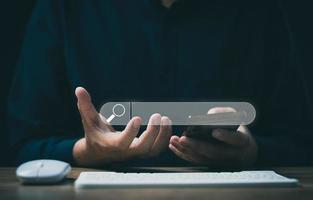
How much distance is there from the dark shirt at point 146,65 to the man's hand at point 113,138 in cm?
29

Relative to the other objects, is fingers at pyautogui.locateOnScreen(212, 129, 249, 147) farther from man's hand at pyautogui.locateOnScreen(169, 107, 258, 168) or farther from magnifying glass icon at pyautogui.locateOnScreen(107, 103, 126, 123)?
magnifying glass icon at pyautogui.locateOnScreen(107, 103, 126, 123)

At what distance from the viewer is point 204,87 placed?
146 centimetres

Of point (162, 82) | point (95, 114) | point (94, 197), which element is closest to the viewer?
point (94, 197)

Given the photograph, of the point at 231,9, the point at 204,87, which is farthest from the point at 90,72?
the point at 231,9

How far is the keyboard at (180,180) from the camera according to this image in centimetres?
88

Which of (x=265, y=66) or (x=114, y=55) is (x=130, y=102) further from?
(x=265, y=66)

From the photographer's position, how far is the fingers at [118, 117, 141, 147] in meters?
1.04

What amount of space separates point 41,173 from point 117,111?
0.56m

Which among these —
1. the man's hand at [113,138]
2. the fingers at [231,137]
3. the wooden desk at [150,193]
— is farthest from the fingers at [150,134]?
the wooden desk at [150,193]

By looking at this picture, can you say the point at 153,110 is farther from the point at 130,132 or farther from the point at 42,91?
the point at 130,132

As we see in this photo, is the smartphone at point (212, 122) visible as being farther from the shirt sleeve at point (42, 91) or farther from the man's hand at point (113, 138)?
the shirt sleeve at point (42, 91)

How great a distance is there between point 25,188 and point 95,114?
0.26 meters

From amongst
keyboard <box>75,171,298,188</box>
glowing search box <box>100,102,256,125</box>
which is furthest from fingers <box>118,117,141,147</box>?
glowing search box <box>100,102,256,125</box>

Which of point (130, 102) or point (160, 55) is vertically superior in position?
point (160, 55)
